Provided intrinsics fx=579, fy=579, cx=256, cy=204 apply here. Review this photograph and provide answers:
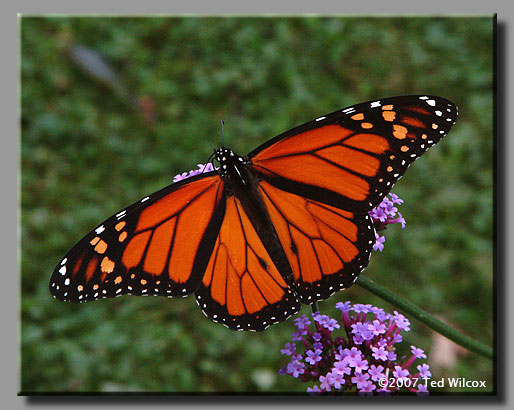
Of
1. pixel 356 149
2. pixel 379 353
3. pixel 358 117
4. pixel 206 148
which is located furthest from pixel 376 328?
pixel 206 148

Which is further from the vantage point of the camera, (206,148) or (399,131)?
(206,148)

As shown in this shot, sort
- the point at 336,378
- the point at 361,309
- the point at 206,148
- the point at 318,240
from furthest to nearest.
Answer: the point at 206,148
the point at 318,240
the point at 361,309
the point at 336,378

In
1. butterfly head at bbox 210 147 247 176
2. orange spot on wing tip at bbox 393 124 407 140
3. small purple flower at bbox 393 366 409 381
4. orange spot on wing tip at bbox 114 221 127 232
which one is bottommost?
small purple flower at bbox 393 366 409 381

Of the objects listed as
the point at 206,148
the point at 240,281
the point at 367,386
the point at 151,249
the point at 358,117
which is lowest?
the point at 367,386

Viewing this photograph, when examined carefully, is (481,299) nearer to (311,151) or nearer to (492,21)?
(492,21)

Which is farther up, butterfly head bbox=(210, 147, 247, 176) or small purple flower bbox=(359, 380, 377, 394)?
butterfly head bbox=(210, 147, 247, 176)

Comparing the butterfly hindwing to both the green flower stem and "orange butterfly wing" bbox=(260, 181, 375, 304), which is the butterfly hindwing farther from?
the green flower stem

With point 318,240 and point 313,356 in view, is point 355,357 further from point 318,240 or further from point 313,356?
point 318,240

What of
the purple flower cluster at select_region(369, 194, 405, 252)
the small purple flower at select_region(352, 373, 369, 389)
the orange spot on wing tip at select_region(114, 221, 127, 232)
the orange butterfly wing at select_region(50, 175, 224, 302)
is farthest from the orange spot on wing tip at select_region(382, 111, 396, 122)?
the orange spot on wing tip at select_region(114, 221, 127, 232)
